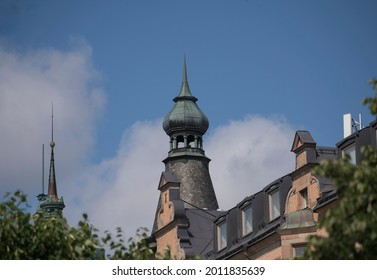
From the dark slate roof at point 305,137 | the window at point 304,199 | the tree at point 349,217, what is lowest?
the tree at point 349,217

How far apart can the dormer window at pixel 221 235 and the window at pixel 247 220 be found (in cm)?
401

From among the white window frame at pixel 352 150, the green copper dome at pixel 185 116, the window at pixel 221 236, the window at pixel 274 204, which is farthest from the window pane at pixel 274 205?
the green copper dome at pixel 185 116

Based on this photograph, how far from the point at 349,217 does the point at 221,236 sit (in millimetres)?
44462

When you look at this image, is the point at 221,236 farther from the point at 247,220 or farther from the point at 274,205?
the point at 274,205

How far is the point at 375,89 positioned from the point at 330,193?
2595 cm

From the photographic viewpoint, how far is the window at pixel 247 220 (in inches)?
3041

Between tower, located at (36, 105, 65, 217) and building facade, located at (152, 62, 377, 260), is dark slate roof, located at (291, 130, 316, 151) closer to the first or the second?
building facade, located at (152, 62, 377, 260)

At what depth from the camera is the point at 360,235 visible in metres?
38.3

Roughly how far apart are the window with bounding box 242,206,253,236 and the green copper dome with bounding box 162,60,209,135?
53.7m

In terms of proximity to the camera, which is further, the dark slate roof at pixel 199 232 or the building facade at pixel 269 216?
the dark slate roof at pixel 199 232

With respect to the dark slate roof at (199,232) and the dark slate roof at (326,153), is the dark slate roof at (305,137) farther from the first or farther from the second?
the dark slate roof at (199,232)

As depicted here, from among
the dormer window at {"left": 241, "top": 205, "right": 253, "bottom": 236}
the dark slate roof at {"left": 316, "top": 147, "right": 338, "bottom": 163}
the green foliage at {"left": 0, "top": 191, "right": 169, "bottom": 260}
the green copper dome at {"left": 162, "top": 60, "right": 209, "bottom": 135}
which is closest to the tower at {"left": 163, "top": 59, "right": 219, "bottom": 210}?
the green copper dome at {"left": 162, "top": 60, "right": 209, "bottom": 135}
